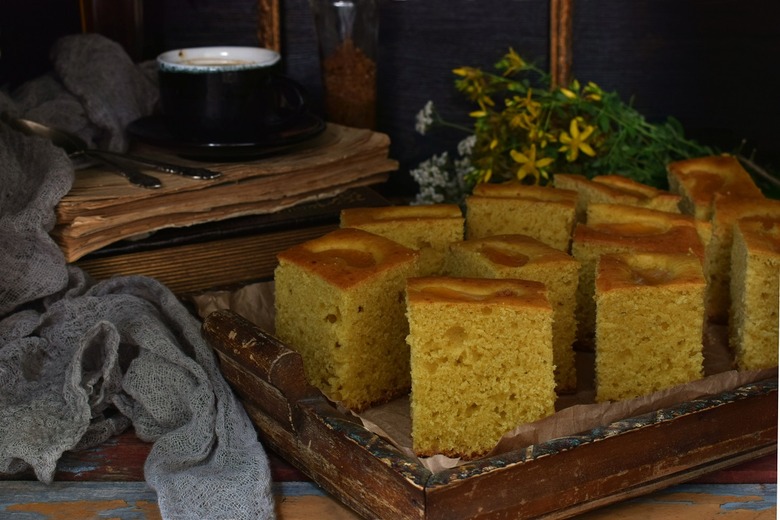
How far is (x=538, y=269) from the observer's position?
178 cm

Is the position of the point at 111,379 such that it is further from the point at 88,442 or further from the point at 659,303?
the point at 659,303

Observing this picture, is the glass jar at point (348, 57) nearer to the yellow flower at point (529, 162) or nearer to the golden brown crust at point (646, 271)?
the yellow flower at point (529, 162)

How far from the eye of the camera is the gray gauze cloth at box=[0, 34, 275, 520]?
1.63 m

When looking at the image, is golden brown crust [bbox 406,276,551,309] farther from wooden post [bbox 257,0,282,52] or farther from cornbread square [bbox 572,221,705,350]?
wooden post [bbox 257,0,282,52]

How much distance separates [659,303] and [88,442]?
946 millimetres

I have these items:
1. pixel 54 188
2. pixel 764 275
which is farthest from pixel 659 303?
pixel 54 188

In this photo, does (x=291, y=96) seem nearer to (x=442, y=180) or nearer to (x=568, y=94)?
(x=442, y=180)

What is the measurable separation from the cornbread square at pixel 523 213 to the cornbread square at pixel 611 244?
66mm

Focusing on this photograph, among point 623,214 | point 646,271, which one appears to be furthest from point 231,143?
point 646,271

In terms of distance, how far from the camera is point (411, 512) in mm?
1414

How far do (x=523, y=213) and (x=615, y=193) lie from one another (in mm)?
204

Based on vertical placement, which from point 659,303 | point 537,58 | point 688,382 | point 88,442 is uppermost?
point 537,58

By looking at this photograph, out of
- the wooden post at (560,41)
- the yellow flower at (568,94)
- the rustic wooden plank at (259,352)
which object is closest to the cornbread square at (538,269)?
the rustic wooden plank at (259,352)

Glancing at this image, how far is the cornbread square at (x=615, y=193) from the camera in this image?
2092mm
